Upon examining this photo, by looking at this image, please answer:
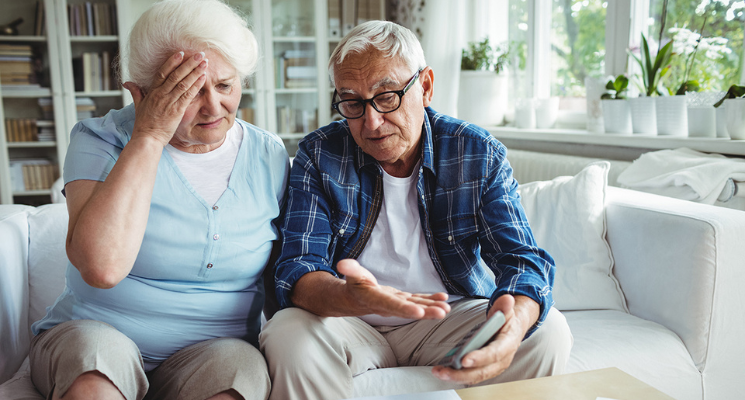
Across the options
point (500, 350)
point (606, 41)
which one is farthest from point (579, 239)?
point (606, 41)

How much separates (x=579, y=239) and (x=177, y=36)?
1.20m

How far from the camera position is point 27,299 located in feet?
4.68

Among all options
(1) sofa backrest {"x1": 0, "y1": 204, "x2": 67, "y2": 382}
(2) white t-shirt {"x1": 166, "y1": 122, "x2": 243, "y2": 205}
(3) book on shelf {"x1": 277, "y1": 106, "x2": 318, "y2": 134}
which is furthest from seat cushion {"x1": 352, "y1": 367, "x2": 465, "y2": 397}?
(3) book on shelf {"x1": 277, "y1": 106, "x2": 318, "y2": 134}

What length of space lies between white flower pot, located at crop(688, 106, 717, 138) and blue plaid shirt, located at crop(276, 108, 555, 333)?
3.35 ft

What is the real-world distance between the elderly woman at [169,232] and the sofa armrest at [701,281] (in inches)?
→ 39.1

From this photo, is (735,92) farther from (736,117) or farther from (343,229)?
(343,229)

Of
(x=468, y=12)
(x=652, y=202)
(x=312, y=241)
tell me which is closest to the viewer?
(x=312, y=241)

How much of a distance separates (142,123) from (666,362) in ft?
4.25

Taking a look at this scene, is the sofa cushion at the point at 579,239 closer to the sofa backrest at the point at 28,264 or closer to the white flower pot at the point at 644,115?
the white flower pot at the point at 644,115

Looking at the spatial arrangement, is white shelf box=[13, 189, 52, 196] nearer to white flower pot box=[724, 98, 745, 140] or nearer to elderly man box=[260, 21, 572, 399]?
elderly man box=[260, 21, 572, 399]

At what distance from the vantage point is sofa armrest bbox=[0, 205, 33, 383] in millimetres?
1279

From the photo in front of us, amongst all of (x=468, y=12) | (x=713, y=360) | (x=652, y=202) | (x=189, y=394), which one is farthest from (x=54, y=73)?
(x=713, y=360)

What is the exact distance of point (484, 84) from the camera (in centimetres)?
336

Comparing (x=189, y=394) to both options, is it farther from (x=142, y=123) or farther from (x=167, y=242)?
(x=142, y=123)
